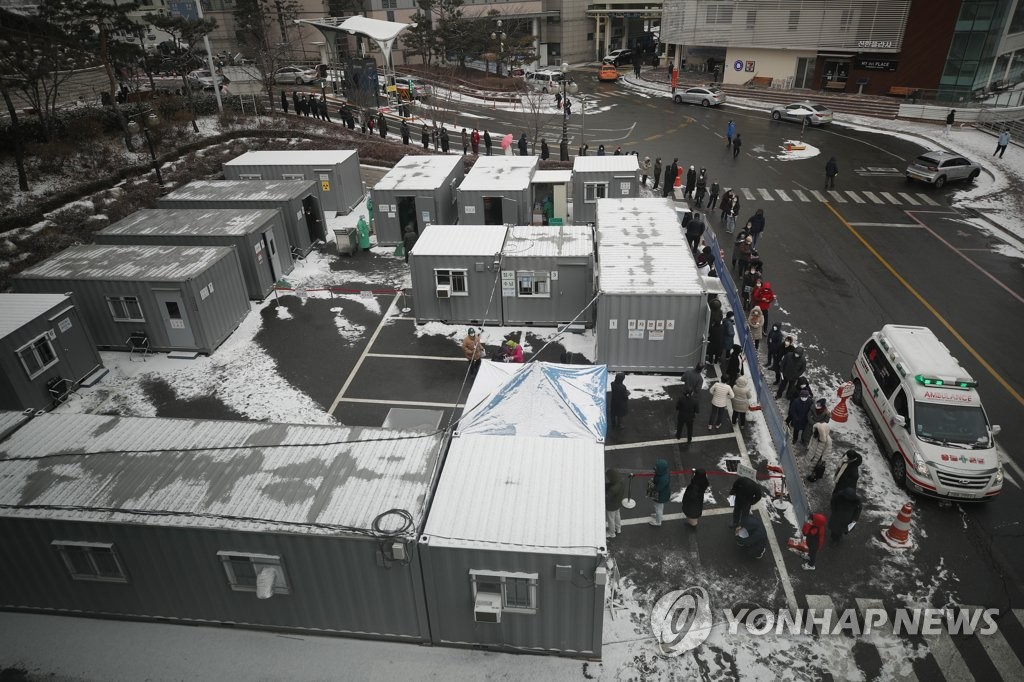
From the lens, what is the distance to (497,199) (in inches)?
1002

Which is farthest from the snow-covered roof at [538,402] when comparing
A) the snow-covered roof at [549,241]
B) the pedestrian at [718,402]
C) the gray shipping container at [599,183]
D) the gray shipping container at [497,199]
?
the gray shipping container at [599,183]

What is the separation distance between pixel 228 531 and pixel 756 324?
14295 millimetres

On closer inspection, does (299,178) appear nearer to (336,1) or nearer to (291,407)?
(291,407)

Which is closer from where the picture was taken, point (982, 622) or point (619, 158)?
point (982, 622)

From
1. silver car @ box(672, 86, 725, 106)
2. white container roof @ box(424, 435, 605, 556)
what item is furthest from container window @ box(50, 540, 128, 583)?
silver car @ box(672, 86, 725, 106)

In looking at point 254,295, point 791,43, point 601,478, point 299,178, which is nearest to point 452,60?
point 791,43

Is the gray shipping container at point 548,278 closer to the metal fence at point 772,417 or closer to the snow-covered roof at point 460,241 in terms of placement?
the snow-covered roof at point 460,241

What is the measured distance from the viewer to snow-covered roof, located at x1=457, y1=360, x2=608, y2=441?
10961 millimetres

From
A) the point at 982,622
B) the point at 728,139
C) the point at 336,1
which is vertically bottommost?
the point at 982,622

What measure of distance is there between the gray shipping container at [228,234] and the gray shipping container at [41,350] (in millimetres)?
4951

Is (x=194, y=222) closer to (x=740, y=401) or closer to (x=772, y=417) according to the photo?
(x=740, y=401)

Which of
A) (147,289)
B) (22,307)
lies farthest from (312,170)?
(22,307)

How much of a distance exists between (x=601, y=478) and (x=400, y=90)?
161ft

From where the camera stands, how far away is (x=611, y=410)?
14.4 m
